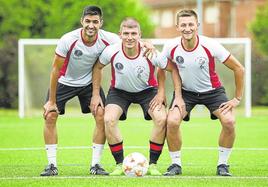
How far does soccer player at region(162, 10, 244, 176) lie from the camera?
40.0 feet

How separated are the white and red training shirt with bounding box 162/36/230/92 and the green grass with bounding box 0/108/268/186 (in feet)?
4.19

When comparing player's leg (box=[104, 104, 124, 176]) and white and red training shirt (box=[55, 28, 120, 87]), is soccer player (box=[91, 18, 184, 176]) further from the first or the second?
white and red training shirt (box=[55, 28, 120, 87])

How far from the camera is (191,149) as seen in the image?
57.9 feet

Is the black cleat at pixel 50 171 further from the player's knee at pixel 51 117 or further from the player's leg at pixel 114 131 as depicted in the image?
the player's leg at pixel 114 131

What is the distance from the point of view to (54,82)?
1235cm

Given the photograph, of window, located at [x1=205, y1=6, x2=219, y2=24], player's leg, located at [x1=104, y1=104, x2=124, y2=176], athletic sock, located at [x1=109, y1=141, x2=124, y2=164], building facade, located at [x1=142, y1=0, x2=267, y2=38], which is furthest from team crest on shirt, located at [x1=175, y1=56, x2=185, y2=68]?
window, located at [x1=205, y1=6, x2=219, y2=24]

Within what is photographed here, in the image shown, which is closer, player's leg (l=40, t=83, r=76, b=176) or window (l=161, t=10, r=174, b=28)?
player's leg (l=40, t=83, r=76, b=176)

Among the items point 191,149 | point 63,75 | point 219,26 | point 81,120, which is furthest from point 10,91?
point 219,26

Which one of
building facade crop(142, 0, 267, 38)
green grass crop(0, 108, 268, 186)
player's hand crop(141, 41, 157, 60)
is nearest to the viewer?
green grass crop(0, 108, 268, 186)

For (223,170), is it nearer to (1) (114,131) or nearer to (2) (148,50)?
(1) (114,131)

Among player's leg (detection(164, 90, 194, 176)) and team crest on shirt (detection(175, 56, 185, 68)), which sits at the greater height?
team crest on shirt (detection(175, 56, 185, 68))

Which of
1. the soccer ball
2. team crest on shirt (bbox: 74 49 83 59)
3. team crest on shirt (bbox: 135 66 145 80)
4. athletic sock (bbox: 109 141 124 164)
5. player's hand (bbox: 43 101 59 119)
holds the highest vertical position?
team crest on shirt (bbox: 74 49 83 59)

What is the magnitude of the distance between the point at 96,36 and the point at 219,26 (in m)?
54.7

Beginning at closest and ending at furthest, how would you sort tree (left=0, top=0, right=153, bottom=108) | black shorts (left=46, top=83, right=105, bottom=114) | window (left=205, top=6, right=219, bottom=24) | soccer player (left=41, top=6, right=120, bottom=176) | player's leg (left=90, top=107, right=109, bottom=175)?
soccer player (left=41, top=6, right=120, bottom=176), player's leg (left=90, top=107, right=109, bottom=175), black shorts (left=46, top=83, right=105, bottom=114), tree (left=0, top=0, right=153, bottom=108), window (left=205, top=6, right=219, bottom=24)
